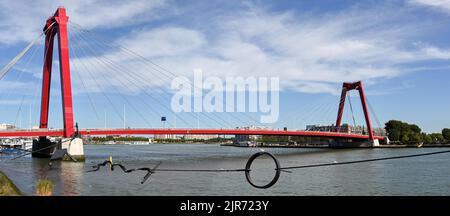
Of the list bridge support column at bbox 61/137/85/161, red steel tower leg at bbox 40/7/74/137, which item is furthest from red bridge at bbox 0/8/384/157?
bridge support column at bbox 61/137/85/161

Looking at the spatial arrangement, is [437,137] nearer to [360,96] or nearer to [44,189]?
[360,96]

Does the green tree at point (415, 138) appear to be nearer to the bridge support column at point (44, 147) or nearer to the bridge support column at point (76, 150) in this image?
the bridge support column at point (44, 147)

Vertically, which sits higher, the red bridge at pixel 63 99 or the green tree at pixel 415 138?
the red bridge at pixel 63 99

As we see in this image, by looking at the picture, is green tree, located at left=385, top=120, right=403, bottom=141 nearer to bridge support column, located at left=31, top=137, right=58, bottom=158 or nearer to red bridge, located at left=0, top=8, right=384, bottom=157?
red bridge, located at left=0, top=8, right=384, bottom=157

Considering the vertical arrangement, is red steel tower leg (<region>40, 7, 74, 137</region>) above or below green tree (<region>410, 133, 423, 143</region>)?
above

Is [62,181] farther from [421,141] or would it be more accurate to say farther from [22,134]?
[421,141]

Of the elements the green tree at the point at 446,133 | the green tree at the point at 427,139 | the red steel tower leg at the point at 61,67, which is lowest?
the green tree at the point at 427,139

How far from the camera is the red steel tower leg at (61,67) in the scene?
128 ft

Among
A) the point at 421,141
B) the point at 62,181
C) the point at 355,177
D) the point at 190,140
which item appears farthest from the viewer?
the point at 190,140

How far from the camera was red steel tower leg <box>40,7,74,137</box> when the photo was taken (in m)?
38.9

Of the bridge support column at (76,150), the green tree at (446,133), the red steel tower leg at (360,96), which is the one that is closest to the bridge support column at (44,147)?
the bridge support column at (76,150)

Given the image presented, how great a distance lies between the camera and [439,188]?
18922mm
